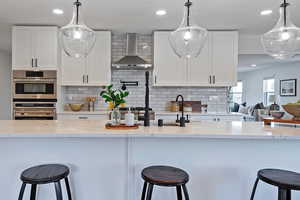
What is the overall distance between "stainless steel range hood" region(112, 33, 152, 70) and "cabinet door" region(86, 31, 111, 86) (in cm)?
22

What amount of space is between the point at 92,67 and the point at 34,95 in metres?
1.16

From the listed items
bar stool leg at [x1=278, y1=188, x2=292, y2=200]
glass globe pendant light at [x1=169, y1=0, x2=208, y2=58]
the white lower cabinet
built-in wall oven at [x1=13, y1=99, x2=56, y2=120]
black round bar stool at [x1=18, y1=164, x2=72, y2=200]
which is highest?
glass globe pendant light at [x1=169, y1=0, x2=208, y2=58]

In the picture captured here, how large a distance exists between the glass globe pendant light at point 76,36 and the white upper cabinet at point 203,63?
1.79m

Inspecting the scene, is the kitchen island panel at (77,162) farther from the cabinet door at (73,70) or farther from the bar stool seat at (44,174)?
the cabinet door at (73,70)

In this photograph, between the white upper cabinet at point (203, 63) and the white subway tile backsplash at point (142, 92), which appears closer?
the white upper cabinet at point (203, 63)

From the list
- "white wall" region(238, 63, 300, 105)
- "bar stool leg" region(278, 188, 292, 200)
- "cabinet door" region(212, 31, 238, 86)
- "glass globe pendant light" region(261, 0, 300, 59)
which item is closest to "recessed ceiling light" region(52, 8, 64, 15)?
"cabinet door" region(212, 31, 238, 86)

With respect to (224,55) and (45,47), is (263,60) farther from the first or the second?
(45,47)

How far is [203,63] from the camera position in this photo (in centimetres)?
398

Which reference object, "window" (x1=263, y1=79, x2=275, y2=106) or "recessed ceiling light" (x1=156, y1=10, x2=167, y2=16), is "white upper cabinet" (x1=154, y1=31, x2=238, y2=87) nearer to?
"recessed ceiling light" (x1=156, y1=10, x2=167, y2=16)

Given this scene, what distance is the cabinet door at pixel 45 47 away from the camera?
3.70 meters

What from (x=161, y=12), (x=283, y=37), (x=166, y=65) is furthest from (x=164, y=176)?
(x=166, y=65)

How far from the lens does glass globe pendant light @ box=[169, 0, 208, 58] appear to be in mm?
2209

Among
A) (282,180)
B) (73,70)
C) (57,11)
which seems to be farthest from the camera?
(73,70)

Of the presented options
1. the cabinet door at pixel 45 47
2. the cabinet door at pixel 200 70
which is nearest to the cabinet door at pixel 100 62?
the cabinet door at pixel 45 47
